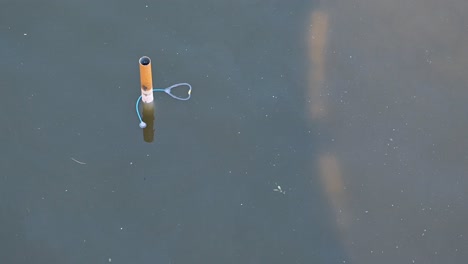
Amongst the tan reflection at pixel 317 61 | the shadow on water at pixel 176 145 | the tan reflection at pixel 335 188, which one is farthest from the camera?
the tan reflection at pixel 317 61

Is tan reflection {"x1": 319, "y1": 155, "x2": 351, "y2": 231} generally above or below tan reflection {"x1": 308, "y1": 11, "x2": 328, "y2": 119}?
below

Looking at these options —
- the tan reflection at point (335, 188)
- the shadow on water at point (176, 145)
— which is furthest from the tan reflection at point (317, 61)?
the tan reflection at point (335, 188)

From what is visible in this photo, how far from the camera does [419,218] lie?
4.61m

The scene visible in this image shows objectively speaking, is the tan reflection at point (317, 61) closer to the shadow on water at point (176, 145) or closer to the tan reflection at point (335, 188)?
the shadow on water at point (176, 145)

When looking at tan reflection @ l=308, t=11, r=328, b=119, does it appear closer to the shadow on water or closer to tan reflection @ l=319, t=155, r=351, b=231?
the shadow on water

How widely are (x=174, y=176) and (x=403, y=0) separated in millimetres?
2766

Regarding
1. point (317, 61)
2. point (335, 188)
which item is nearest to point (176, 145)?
point (335, 188)

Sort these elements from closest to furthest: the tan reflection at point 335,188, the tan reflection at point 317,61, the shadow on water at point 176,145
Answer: the shadow on water at point 176,145 < the tan reflection at point 335,188 < the tan reflection at point 317,61

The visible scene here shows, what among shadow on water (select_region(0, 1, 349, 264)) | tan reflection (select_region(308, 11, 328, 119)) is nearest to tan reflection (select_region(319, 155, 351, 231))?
shadow on water (select_region(0, 1, 349, 264))

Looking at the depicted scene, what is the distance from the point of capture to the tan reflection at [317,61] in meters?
5.04

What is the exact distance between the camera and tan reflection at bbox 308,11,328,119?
5.04 meters

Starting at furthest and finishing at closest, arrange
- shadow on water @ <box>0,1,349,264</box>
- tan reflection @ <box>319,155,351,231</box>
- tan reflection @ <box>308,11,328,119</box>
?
1. tan reflection @ <box>308,11,328,119</box>
2. tan reflection @ <box>319,155,351,231</box>
3. shadow on water @ <box>0,1,349,264</box>

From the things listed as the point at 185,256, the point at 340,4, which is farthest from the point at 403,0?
the point at 185,256

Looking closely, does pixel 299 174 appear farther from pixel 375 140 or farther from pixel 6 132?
pixel 6 132
